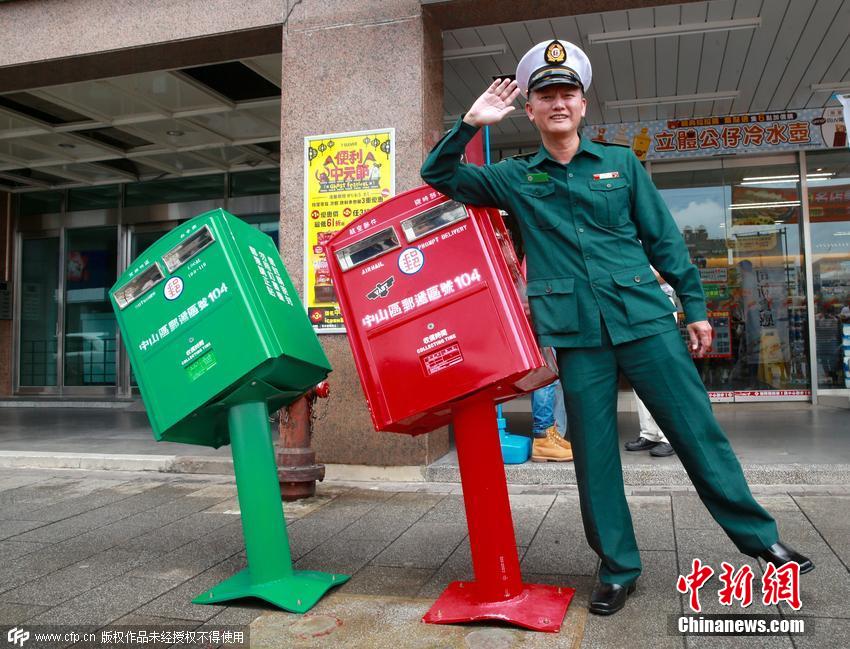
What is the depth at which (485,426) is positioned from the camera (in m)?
2.50

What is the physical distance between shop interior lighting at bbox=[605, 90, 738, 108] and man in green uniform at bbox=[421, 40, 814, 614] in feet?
16.6

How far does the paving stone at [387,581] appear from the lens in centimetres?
275

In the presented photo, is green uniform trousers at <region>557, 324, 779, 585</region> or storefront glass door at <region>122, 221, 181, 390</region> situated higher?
storefront glass door at <region>122, 221, 181, 390</region>

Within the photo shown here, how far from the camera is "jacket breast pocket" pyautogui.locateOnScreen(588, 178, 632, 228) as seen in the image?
8.22 ft

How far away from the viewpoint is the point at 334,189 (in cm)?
489

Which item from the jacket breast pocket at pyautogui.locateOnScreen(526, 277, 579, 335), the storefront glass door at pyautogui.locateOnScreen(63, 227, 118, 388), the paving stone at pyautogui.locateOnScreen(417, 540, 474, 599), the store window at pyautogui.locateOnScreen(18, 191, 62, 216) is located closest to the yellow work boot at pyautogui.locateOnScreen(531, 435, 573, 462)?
the paving stone at pyautogui.locateOnScreen(417, 540, 474, 599)

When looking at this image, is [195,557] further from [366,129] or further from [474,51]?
[474,51]

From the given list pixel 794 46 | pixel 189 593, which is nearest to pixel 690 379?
pixel 189 593

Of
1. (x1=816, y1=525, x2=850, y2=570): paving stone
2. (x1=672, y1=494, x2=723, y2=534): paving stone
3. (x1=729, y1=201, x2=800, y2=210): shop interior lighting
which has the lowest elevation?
(x1=672, y1=494, x2=723, y2=534): paving stone

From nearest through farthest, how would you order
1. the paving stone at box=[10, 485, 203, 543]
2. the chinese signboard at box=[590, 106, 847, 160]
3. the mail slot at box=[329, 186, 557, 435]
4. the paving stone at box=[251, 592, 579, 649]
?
the paving stone at box=[251, 592, 579, 649] < the mail slot at box=[329, 186, 557, 435] < the paving stone at box=[10, 485, 203, 543] < the chinese signboard at box=[590, 106, 847, 160]

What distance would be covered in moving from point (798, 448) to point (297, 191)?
3.99 metres

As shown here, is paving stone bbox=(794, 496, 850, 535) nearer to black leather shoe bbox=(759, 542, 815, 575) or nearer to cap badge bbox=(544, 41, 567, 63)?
black leather shoe bbox=(759, 542, 815, 575)

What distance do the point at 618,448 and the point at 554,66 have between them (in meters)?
1.36

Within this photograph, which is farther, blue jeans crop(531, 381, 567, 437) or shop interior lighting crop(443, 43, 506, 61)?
shop interior lighting crop(443, 43, 506, 61)
